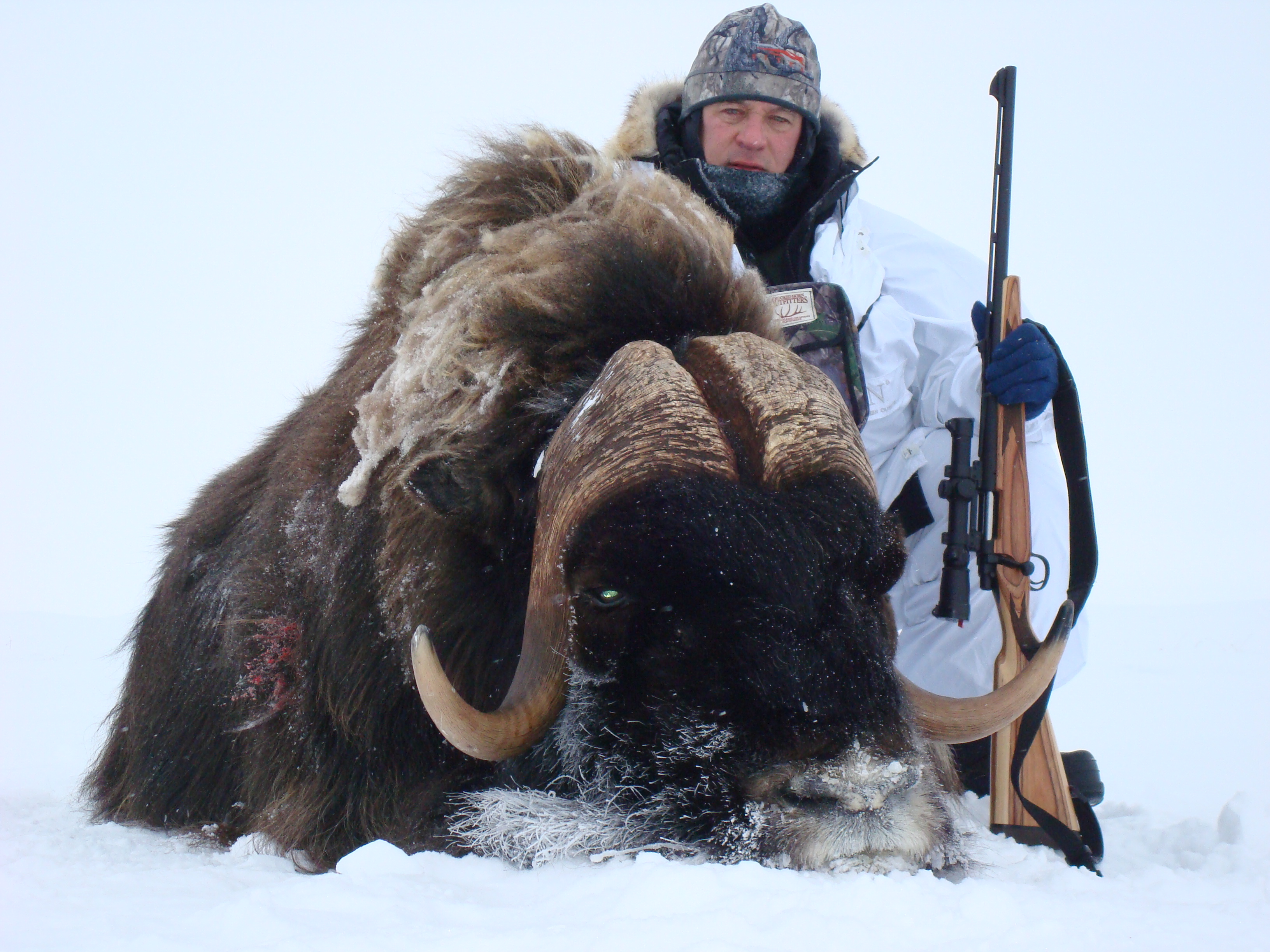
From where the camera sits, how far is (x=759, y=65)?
346 cm

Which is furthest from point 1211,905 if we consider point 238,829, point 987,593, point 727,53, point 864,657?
point 727,53

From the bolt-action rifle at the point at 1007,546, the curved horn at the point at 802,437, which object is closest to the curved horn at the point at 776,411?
the curved horn at the point at 802,437

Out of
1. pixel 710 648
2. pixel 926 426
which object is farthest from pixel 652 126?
pixel 710 648

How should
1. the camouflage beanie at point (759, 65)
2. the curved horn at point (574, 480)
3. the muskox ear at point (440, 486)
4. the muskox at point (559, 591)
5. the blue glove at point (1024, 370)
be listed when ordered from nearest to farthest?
the muskox at point (559, 591), the curved horn at point (574, 480), the muskox ear at point (440, 486), the blue glove at point (1024, 370), the camouflage beanie at point (759, 65)

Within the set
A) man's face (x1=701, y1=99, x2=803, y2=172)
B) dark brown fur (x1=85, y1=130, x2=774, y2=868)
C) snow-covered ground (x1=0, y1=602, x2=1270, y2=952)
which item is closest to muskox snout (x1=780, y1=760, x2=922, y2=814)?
snow-covered ground (x1=0, y1=602, x2=1270, y2=952)

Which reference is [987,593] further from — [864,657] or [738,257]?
[864,657]

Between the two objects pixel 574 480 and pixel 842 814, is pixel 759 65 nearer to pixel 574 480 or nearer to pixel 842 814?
pixel 574 480

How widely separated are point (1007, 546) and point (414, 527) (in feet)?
5.20

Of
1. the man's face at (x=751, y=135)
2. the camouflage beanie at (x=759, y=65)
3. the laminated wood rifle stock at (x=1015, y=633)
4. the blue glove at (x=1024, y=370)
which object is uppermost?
the camouflage beanie at (x=759, y=65)

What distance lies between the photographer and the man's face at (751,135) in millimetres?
3498

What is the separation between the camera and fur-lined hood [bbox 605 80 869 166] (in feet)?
11.6

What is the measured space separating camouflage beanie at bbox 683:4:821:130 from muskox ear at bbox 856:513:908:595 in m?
1.99

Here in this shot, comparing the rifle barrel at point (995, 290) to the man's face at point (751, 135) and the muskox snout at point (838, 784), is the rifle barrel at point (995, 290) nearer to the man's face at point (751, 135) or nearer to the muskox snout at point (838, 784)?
the man's face at point (751, 135)

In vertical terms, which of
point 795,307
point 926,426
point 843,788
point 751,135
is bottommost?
point 843,788
